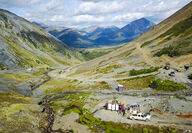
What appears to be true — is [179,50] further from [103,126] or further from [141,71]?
[103,126]

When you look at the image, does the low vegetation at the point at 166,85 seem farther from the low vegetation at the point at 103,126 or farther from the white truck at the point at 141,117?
the low vegetation at the point at 103,126

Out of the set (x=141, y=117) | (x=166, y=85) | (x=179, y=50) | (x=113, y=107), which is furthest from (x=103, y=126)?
(x=179, y=50)

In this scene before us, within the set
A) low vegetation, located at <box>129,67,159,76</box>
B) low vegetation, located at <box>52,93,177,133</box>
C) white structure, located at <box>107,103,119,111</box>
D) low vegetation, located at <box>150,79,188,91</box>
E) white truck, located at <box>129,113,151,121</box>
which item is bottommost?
low vegetation, located at <box>52,93,177,133</box>

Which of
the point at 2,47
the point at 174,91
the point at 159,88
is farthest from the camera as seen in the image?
the point at 2,47

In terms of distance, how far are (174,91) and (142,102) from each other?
58.2ft

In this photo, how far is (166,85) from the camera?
66.5m

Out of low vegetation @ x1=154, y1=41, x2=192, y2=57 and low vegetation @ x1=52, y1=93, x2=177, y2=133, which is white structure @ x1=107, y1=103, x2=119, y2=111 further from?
low vegetation @ x1=154, y1=41, x2=192, y2=57

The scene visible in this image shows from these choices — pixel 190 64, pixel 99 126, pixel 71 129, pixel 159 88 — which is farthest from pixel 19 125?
pixel 190 64

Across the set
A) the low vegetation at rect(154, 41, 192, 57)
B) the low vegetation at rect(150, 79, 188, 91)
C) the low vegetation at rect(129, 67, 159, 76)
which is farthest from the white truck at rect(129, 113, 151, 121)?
the low vegetation at rect(154, 41, 192, 57)

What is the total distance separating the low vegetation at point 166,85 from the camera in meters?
63.0

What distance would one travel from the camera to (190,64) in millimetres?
82500

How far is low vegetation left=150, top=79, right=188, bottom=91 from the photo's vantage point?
207 ft

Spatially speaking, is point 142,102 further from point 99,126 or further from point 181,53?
point 181,53

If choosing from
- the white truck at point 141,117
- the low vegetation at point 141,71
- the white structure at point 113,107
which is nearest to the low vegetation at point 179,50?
the low vegetation at point 141,71
